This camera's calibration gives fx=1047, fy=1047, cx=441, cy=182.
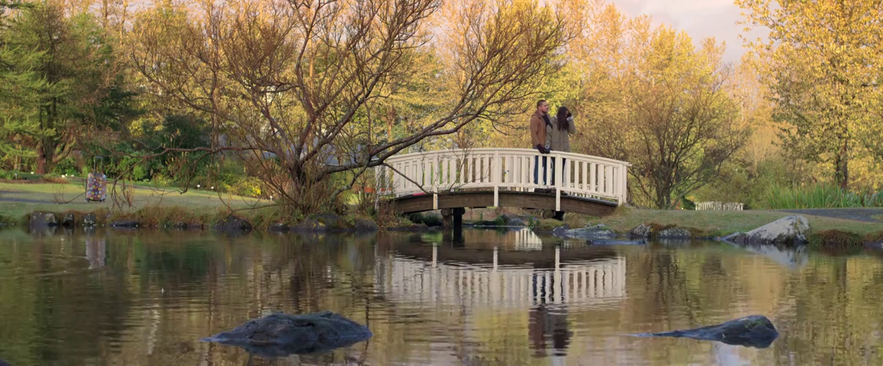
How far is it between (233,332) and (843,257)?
11419 mm

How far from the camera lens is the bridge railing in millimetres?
21500

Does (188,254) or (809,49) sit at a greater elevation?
(809,49)

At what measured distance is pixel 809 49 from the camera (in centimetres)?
2952

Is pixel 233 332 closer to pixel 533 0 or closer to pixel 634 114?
pixel 634 114

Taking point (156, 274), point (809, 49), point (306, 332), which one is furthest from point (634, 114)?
point (306, 332)

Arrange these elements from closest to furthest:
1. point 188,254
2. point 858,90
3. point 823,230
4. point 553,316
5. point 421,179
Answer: point 553,316, point 188,254, point 823,230, point 421,179, point 858,90

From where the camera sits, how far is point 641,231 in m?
20.9

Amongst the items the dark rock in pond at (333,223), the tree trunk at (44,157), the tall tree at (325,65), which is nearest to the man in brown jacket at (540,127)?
the tall tree at (325,65)

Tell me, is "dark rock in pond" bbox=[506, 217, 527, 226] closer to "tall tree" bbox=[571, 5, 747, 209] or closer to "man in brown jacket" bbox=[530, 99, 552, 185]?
"tall tree" bbox=[571, 5, 747, 209]

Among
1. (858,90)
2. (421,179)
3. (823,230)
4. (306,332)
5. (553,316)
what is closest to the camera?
(306,332)

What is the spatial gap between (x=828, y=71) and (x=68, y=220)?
66.6 ft

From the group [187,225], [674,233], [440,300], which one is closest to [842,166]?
[674,233]

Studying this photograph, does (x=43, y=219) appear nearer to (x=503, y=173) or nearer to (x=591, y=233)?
(x=503, y=173)

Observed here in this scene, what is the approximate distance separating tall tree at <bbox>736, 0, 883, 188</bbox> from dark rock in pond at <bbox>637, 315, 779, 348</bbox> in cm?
2177
